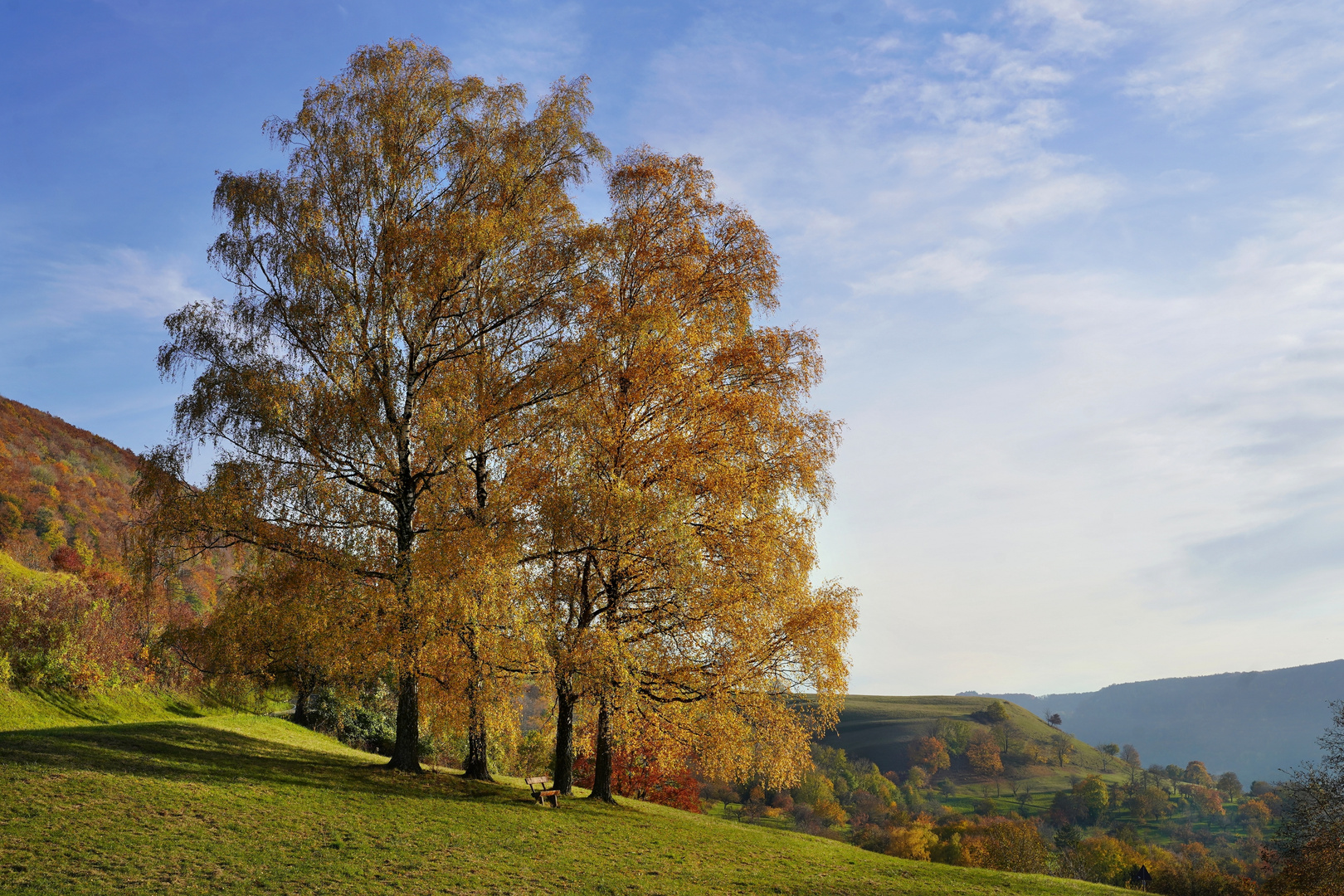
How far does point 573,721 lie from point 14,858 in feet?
37.7

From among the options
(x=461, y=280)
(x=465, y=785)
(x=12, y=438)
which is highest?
(x=12, y=438)

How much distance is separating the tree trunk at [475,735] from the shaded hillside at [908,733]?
378 ft

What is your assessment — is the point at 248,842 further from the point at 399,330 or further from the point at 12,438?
the point at 12,438

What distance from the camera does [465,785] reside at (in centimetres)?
1728

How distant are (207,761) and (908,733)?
15407 centimetres

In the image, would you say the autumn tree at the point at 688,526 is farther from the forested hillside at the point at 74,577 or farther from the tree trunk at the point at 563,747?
the forested hillside at the point at 74,577

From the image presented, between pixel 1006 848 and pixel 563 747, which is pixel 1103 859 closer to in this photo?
pixel 1006 848

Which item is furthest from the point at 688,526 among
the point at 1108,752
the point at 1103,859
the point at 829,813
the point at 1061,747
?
the point at 1108,752

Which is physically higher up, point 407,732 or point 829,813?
point 407,732

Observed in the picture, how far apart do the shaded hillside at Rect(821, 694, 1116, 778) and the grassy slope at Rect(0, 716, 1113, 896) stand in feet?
383

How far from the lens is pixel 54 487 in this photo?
44.9 m

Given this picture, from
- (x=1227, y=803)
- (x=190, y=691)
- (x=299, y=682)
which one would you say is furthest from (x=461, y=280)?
(x=1227, y=803)

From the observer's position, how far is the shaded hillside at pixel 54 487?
130 feet

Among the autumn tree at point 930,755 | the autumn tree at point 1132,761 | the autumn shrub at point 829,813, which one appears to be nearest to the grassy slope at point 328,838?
the autumn shrub at point 829,813
